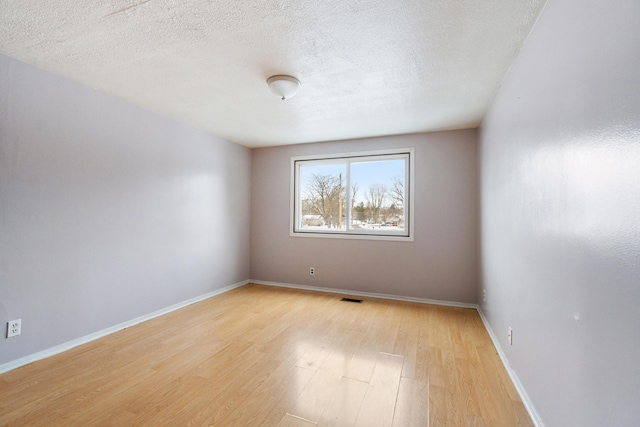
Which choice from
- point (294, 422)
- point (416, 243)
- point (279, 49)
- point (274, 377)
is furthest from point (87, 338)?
point (416, 243)

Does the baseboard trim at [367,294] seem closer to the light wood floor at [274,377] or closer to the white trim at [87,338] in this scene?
the light wood floor at [274,377]

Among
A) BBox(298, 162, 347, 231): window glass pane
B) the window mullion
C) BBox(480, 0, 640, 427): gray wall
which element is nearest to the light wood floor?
BBox(480, 0, 640, 427): gray wall

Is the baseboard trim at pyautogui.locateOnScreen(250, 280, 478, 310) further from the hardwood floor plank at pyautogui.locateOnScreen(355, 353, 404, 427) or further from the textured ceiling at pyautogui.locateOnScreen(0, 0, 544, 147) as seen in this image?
the textured ceiling at pyautogui.locateOnScreen(0, 0, 544, 147)

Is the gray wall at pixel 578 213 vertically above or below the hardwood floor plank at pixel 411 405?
above

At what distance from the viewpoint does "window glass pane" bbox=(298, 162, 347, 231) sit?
464cm

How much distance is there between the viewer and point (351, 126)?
3.84 metres

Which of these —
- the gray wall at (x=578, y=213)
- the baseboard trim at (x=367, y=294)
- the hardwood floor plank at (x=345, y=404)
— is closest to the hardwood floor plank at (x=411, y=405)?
the hardwood floor plank at (x=345, y=404)

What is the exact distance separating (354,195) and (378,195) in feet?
1.26

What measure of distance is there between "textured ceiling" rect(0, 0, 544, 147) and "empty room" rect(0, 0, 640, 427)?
0.02 metres

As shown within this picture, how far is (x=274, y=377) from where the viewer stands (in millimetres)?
2102

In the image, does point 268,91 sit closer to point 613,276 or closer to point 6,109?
point 6,109

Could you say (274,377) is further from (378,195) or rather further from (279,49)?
(378,195)

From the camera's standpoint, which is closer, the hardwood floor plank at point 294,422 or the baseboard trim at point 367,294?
the hardwood floor plank at point 294,422

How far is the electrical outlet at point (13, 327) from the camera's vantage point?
2.16 metres
